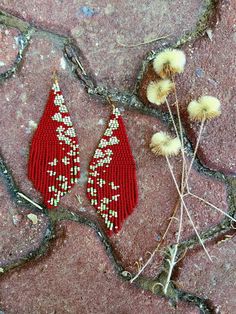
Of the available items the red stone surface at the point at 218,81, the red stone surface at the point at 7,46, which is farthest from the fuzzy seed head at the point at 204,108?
the red stone surface at the point at 7,46

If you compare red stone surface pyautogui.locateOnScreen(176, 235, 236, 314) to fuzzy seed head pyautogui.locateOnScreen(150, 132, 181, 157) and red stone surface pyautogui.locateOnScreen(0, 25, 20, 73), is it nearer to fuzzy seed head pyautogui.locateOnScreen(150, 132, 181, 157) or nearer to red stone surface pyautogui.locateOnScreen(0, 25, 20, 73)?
fuzzy seed head pyautogui.locateOnScreen(150, 132, 181, 157)

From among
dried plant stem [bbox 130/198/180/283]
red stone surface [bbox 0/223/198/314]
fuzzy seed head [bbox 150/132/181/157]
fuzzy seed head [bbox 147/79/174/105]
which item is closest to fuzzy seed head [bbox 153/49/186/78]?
fuzzy seed head [bbox 147/79/174/105]

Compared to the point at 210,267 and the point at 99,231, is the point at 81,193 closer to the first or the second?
the point at 99,231

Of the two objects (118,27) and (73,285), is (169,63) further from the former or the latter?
(73,285)

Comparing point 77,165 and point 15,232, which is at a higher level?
point 77,165

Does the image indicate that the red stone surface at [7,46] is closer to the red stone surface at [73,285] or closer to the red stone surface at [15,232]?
the red stone surface at [15,232]

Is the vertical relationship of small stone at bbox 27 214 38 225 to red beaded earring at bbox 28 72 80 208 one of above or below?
below

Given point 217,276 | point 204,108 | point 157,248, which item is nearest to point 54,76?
point 204,108

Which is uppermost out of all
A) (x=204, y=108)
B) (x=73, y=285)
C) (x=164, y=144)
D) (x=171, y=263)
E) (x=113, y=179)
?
(x=204, y=108)
